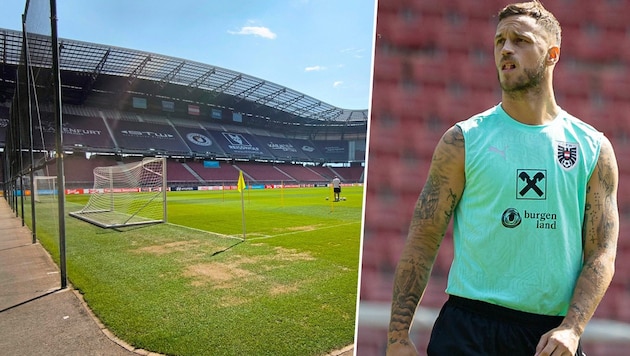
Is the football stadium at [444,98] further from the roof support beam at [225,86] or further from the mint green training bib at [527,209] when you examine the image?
the roof support beam at [225,86]

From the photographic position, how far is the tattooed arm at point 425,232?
44.8 inches

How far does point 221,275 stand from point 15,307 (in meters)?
1.97

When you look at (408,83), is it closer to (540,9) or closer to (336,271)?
(540,9)

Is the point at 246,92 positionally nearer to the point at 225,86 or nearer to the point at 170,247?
the point at 225,86


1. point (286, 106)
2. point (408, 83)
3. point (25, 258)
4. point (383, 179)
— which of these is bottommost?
point (25, 258)

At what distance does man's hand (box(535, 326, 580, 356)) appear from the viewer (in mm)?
972

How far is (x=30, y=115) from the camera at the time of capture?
8055 mm

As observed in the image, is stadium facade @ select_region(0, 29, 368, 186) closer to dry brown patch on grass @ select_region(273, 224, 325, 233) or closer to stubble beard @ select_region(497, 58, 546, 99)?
dry brown patch on grass @ select_region(273, 224, 325, 233)

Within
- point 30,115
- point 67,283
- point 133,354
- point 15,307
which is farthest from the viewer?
point 30,115

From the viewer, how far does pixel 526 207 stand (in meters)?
1.05

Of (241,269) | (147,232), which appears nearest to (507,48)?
(241,269)

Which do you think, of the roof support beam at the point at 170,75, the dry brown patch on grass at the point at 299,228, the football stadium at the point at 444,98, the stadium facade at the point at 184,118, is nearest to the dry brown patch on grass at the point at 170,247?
the dry brown patch on grass at the point at 299,228

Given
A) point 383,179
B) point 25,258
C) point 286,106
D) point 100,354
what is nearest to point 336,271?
point 100,354

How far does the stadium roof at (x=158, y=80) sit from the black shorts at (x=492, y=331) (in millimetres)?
24301
